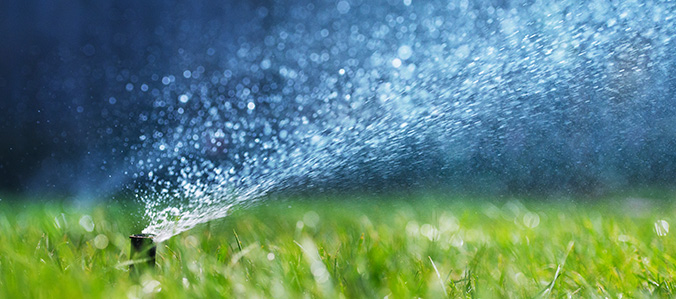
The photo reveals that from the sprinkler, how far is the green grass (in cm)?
3

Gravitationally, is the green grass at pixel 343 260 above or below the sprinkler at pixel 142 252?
below

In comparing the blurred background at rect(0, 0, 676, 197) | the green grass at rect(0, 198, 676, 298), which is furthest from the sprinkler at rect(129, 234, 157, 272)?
the blurred background at rect(0, 0, 676, 197)

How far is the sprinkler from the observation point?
1162 millimetres

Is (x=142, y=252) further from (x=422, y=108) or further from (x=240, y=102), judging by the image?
(x=240, y=102)

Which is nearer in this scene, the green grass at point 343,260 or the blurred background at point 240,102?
the green grass at point 343,260

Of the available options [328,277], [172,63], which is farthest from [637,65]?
[328,277]

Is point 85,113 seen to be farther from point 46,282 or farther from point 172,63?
point 46,282

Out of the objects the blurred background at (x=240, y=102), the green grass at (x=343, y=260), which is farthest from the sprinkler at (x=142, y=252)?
the blurred background at (x=240, y=102)

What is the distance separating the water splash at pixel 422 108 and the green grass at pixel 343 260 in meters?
0.16

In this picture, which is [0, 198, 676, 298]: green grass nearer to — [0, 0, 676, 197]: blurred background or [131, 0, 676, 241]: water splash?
[131, 0, 676, 241]: water splash

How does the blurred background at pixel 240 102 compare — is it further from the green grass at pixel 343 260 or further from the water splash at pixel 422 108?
the green grass at pixel 343 260

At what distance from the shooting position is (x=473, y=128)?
418 centimetres

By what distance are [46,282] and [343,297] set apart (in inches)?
21.3

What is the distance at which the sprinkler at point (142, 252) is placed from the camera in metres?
1.16
